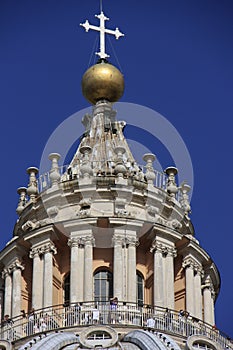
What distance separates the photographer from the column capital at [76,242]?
6931 centimetres

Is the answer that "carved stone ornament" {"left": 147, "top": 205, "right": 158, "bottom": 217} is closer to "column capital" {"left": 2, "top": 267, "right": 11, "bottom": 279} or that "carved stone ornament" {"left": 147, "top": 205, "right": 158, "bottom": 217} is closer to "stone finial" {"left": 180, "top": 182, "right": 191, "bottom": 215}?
"stone finial" {"left": 180, "top": 182, "right": 191, "bottom": 215}

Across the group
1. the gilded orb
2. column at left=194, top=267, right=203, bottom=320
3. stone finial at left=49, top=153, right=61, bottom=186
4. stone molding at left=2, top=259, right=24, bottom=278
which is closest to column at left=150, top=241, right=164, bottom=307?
column at left=194, top=267, right=203, bottom=320

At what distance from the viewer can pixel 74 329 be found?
66.3 meters

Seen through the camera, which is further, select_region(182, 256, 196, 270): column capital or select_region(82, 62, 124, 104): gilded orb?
select_region(82, 62, 124, 104): gilded orb

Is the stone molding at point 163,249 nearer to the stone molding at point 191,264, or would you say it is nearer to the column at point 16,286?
the stone molding at point 191,264

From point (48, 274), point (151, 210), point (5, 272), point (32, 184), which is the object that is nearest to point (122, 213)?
point (151, 210)

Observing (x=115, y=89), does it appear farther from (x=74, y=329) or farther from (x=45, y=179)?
(x=74, y=329)

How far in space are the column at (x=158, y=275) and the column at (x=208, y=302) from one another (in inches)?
101

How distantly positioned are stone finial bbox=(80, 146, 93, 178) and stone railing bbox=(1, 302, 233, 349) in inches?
219

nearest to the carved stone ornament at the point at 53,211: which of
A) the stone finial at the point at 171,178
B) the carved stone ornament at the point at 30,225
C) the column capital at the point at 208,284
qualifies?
the carved stone ornament at the point at 30,225

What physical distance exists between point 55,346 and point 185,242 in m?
8.19

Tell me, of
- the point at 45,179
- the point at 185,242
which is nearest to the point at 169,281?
the point at 185,242

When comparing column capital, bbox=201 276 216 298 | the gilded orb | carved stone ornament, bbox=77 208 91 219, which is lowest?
column capital, bbox=201 276 216 298

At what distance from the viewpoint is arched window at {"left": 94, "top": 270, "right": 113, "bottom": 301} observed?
6900 centimetres
